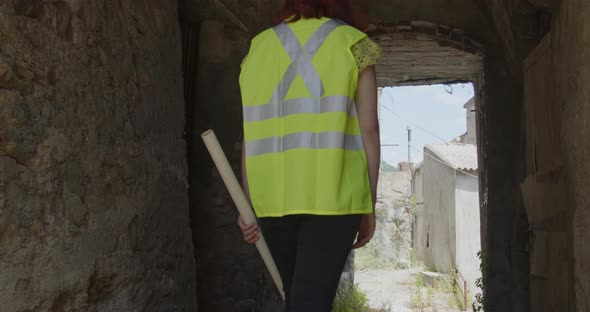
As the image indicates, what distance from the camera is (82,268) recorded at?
6.74 feet

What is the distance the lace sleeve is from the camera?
1756 mm

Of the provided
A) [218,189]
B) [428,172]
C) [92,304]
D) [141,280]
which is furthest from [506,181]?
[428,172]

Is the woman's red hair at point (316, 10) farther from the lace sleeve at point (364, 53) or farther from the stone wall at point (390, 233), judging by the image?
the stone wall at point (390, 233)

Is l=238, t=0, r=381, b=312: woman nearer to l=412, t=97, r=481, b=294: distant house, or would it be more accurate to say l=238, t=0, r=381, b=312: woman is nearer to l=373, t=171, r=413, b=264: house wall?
l=412, t=97, r=481, b=294: distant house

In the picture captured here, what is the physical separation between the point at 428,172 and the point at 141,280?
13.1 m

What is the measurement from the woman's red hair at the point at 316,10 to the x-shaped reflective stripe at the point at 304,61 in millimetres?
55

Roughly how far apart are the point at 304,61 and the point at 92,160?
2.97ft

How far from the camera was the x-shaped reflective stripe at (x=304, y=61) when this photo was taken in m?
1.73

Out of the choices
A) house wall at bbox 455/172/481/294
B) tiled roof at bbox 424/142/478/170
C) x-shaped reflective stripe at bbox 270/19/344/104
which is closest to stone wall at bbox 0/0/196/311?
x-shaped reflective stripe at bbox 270/19/344/104

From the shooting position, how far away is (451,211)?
12.1m

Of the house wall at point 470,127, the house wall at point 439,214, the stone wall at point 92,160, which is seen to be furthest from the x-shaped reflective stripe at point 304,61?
the house wall at point 470,127

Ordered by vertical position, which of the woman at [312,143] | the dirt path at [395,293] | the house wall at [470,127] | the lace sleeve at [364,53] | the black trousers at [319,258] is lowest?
the dirt path at [395,293]

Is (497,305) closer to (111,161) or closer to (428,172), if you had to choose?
(111,161)

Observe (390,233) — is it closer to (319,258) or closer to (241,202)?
(241,202)
